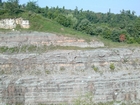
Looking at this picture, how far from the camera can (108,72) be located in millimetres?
23438

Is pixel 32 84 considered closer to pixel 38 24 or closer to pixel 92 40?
pixel 92 40

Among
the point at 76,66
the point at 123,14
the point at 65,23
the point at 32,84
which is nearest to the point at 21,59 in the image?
the point at 32,84

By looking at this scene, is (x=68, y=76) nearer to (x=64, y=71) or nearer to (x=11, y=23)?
(x=64, y=71)

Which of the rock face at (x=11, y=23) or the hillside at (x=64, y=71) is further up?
the rock face at (x=11, y=23)

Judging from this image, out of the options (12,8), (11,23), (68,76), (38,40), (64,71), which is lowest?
(68,76)

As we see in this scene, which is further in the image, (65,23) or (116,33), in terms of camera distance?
(65,23)

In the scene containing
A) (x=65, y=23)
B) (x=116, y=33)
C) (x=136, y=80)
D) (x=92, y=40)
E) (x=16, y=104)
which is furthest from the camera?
(x=65, y=23)

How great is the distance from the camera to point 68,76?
74.0 ft

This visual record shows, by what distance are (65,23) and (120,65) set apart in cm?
2215

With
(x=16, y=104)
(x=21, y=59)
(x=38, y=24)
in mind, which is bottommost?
(x=16, y=104)

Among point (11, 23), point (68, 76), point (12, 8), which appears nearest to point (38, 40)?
point (68, 76)

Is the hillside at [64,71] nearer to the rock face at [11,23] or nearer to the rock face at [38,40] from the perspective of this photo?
the rock face at [38,40]

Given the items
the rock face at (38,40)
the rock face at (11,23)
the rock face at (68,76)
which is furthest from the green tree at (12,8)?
the rock face at (68,76)

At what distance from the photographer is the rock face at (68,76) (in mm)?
21828
